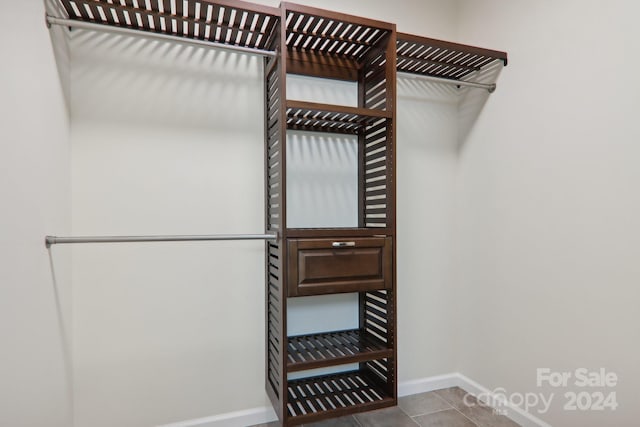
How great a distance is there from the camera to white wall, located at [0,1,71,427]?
1.05m

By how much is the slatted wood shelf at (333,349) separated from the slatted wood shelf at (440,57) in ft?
4.92

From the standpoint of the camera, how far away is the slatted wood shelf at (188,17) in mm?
1381

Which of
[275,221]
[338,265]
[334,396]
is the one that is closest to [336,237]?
[338,265]

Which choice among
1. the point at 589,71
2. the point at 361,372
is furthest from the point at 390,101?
the point at 361,372

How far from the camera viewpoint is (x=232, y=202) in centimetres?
178

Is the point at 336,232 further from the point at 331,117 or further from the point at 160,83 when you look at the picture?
the point at 160,83

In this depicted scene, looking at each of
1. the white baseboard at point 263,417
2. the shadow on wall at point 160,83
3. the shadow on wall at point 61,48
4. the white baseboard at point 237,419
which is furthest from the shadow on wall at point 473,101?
the shadow on wall at point 61,48

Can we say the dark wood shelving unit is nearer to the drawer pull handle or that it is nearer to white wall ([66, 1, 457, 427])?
the drawer pull handle

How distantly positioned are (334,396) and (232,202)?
1.08 m

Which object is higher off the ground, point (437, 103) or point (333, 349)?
point (437, 103)

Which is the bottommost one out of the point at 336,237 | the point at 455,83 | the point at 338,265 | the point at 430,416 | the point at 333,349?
the point at 430,416

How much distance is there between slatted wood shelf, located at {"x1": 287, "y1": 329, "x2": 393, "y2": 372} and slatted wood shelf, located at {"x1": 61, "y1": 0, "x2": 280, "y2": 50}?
1482 mm

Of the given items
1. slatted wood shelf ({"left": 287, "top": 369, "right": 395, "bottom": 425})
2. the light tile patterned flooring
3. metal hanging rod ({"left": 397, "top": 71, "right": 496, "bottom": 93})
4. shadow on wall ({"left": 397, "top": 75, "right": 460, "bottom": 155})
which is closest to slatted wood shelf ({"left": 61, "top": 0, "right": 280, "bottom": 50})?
metal hanging rod ({"left": 397, "top": 71, "right": 496, "bottom": 93})

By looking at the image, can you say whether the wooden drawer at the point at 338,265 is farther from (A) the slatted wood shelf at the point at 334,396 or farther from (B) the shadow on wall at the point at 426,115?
(B) the shadow on wall at the point at 426,115
